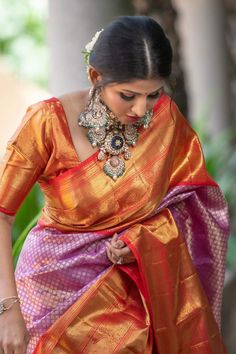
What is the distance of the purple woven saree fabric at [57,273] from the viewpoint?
100 inches

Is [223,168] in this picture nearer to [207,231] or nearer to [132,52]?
[207,231]

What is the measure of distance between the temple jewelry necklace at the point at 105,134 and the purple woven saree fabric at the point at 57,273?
195 millimetres

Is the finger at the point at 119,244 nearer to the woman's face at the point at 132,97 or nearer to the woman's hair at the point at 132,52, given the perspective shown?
the woman's face at the point at 132,97

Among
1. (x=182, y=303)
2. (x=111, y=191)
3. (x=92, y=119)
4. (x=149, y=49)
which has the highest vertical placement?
(x=149, y=49)

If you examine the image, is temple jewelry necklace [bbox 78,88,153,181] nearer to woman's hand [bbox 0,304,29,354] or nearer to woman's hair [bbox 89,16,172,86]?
woman's hair [bbox 89,16,172,86]

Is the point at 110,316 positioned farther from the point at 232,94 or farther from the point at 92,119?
the point at 232,94

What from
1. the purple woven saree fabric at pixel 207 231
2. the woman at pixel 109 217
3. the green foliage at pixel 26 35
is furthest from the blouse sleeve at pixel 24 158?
the green foliage at pixel 26 35

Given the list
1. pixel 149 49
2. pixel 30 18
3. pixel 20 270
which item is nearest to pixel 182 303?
pixel 20 270

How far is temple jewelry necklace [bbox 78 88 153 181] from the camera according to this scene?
2.51 metres

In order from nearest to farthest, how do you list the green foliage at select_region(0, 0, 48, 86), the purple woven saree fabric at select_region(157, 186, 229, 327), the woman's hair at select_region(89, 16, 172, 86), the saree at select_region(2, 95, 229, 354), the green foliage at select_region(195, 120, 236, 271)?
the woman's hair at select_region(89, 16, 172, 86) → the saree at select_region(2, 95, 229, 354) → the purple woven saree fabric at select_region(157, 186, 229, 327) → the green foliage at select_region(195, 120, 236, 271) → the green foliage at select_region(0, 0, 48, 86)

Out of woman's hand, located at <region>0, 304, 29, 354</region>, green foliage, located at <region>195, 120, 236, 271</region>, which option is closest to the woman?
woman's hand, located at <region>0, 304, 29, 354</region>

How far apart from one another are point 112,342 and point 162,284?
0.71 ft

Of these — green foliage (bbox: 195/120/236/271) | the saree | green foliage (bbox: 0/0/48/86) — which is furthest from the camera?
green foliage (bbox: 0/0/48/86)

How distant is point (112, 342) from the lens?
Answer: 251 cm
